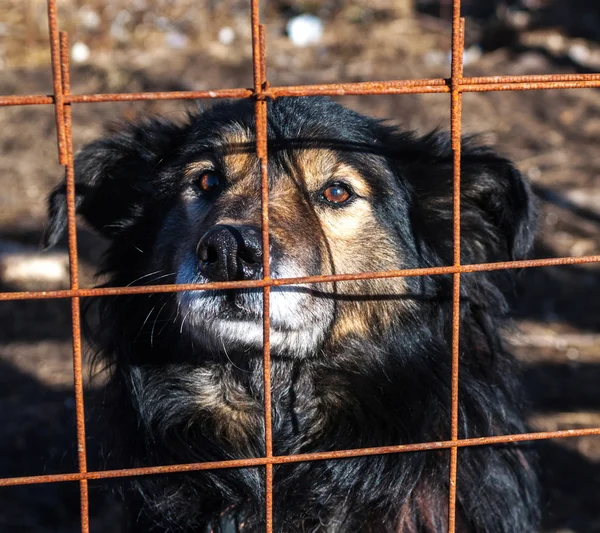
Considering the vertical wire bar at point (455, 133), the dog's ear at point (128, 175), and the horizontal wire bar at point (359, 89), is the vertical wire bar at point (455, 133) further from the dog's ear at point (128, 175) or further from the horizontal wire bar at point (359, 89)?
the dog's ear at point (128, 175)

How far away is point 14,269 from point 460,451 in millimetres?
3117

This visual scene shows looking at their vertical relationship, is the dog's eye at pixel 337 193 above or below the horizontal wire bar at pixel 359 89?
below

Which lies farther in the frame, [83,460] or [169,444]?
[169,444]

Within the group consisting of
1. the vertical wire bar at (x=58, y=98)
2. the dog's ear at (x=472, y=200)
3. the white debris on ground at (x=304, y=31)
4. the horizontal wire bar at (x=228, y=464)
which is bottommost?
the horizontal wire bar at (x=228, y=464)

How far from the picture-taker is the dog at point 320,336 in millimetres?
2422

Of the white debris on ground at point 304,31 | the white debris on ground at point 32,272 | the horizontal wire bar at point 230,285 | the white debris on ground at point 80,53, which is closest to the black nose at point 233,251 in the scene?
the horizontal wire bar at point 230,285

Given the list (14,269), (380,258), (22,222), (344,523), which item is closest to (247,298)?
(380,258)

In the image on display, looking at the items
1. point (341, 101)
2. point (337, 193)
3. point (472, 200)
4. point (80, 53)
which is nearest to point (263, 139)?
point (337, 193)

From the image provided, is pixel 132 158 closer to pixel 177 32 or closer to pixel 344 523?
pixel 344 523

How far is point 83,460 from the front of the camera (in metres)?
1.78

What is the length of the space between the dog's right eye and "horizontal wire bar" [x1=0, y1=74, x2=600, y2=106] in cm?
83

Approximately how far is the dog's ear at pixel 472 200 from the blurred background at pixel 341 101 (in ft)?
0.67

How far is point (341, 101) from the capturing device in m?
6.28

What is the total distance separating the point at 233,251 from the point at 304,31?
20.2ft
